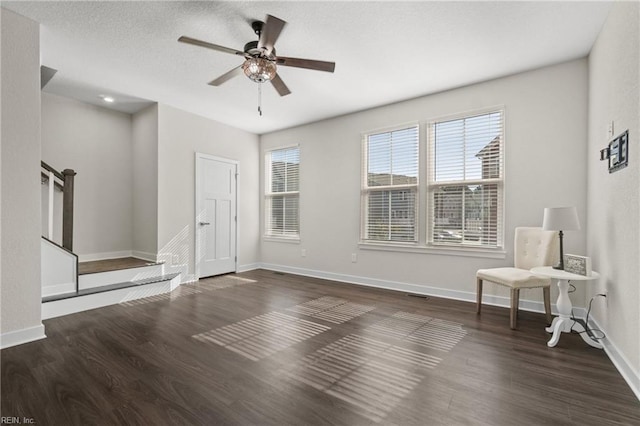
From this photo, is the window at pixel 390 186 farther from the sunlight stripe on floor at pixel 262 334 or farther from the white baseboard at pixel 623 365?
the white baseboard at pixel 623 365

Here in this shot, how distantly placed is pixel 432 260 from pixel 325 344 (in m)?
2.19

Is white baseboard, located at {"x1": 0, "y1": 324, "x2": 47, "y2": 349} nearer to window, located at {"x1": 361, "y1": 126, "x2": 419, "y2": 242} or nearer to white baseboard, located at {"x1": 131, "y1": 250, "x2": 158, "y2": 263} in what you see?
white baseboard, located at {"x1": 131, "y1": 250, "x2": 158, "y2": 263}

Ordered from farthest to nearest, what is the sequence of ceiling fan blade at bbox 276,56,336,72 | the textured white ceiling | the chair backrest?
the chair backrest
ceiling fan blade at bbox 276,56,336,72
the textured white ceiling

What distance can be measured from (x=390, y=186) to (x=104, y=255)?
4.67 meters

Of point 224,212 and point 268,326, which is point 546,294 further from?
point 224,212

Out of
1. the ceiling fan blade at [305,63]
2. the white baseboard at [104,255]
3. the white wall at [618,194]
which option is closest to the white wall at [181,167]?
the white baseboard at [104,255]

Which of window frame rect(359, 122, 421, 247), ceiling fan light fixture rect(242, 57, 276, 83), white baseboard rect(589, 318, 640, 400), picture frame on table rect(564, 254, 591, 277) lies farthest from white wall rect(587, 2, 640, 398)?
ceiling fan light fixture rect(242, 57, 276, 83)

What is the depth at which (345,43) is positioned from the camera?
291cm

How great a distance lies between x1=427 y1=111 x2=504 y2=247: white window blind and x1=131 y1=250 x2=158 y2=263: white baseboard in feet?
13.5

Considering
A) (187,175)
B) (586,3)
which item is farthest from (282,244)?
(586,3)

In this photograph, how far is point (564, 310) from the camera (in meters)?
2.68

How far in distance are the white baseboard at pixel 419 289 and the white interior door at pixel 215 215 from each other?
1105mm

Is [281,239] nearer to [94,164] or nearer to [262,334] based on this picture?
[262,334]

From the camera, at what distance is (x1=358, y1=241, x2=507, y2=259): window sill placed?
3652 millimetres
